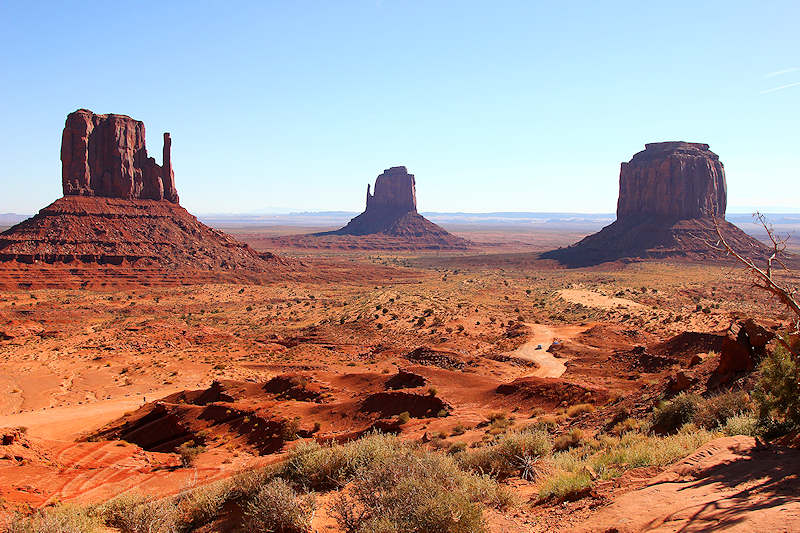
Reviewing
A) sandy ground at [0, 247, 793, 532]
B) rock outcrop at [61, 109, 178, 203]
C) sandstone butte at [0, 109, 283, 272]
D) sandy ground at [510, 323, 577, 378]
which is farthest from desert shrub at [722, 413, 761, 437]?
rock outcrop at [61, 109, 178, 203]

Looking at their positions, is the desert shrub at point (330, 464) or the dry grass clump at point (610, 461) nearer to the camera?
the dry grass clump at point (610, 461)

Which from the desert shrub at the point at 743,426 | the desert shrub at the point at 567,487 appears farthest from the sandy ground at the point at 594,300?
the desert shrub at the point at 567,487

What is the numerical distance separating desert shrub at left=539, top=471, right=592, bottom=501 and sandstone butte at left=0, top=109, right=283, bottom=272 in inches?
2562

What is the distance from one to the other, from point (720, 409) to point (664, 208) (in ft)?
309

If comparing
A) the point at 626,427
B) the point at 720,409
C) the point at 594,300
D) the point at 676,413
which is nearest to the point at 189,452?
the point at 626,427

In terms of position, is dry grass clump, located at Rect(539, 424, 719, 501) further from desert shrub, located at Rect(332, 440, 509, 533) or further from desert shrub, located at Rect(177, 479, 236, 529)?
desert shrub, located at Rect(177, 479, 236, 529)

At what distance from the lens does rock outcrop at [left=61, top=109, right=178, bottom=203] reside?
217 ft

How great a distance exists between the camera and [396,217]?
155 metres

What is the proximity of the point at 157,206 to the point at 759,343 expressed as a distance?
76828 millimetres

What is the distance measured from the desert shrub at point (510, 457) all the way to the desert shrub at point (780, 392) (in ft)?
12.5

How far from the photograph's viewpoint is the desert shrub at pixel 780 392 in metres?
7.59

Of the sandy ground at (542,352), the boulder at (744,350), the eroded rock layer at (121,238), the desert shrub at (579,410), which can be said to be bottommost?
the sandy ground at (542,352)

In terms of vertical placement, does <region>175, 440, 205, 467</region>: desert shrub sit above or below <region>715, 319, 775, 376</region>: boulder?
below

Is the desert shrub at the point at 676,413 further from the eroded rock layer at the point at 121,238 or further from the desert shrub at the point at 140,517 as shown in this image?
the eroded rock layer at the point at 121,238
